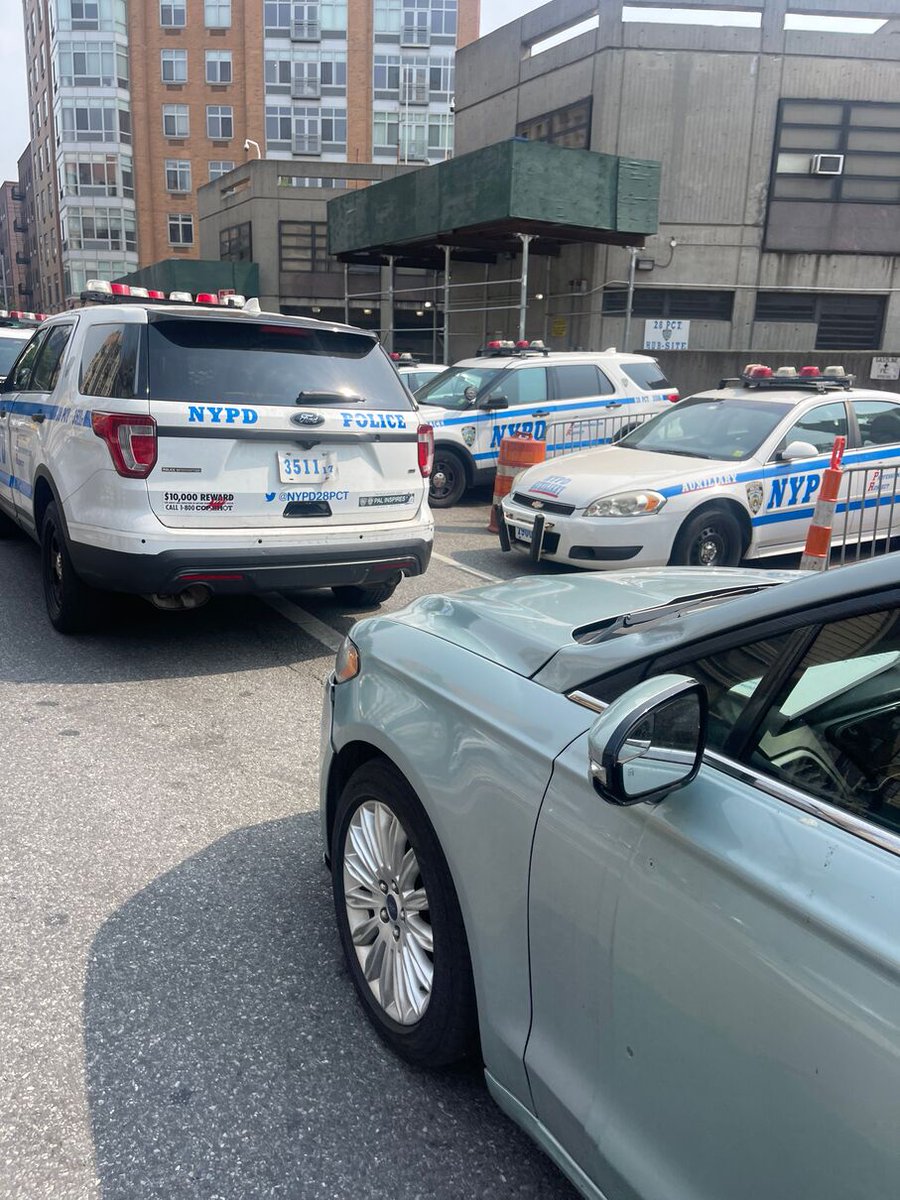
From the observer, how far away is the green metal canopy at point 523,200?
17.0 metres

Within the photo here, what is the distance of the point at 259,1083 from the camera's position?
2.33m

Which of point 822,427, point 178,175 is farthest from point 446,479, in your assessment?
point 178,175

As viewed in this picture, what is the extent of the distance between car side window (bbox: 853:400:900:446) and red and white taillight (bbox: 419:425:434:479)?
4.47 m

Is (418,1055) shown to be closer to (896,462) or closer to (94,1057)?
(94,1057)

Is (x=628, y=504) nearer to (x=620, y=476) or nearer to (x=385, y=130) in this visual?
(x=620, y=476)

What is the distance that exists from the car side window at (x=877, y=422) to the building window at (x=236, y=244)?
1168 inches

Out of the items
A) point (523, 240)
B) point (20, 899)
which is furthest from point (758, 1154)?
point (523, 240)

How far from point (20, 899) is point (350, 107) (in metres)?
60.2

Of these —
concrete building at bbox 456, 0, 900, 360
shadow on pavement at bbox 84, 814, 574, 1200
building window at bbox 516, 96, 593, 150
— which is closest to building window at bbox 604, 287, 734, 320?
concrete building at bbox 456, 0, 900, 360

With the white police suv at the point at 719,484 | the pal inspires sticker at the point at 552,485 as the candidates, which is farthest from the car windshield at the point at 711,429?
the pal inspires sticker at the point at 552,485

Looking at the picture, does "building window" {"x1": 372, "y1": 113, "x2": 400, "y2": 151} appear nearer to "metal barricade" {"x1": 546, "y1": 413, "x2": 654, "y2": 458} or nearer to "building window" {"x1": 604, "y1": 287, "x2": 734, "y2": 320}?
"building window" {"x1": 604, "y1": 287, "x2": 734, "y2": 320}

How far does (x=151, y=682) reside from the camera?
5.10 meters

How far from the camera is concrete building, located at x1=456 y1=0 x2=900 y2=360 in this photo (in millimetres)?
19797

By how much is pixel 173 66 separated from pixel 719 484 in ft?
195
